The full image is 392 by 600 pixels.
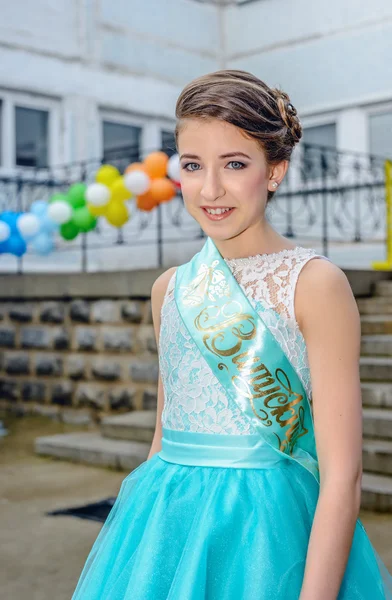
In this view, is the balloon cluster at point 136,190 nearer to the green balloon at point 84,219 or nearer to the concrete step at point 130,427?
the green balloon at point 84,219

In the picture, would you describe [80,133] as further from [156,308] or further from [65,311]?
[156,308]

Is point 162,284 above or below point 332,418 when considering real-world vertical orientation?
above

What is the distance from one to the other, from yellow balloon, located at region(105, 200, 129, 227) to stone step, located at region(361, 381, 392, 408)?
2450 mm

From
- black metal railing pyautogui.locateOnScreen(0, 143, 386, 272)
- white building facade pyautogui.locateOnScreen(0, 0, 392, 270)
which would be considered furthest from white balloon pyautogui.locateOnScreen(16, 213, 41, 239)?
white building facade pyautogui.locateOnScreen(0, 0, 392, 270)

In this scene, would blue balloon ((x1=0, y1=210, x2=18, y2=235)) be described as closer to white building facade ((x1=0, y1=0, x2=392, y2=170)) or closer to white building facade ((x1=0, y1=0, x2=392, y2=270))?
white building facade ((x1=0, y1=0, x2=392, y2=270))

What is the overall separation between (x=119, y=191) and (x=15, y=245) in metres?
1.07

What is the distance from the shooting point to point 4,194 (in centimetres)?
956

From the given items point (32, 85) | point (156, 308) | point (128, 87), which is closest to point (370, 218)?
point (128, 87)

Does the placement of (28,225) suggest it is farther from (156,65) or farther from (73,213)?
(156,65)

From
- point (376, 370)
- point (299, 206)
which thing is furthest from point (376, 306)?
point (299, 206)

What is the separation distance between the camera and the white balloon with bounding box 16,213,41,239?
6.87 meters

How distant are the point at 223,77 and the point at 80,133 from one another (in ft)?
30.3

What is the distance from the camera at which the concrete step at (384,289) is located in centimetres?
686

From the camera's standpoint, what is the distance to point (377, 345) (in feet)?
20.0
